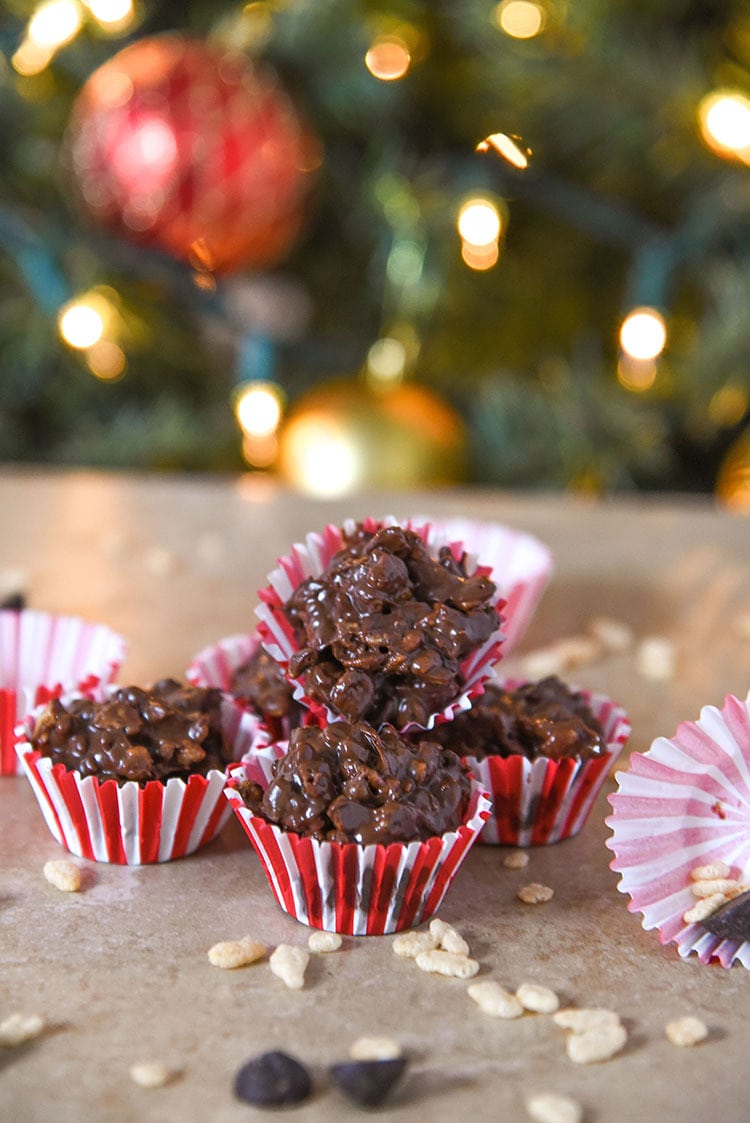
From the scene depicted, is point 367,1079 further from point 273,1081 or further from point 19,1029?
point 19,1029

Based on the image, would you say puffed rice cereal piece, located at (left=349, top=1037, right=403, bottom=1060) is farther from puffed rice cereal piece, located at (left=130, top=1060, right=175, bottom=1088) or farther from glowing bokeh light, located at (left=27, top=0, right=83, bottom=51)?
glowing bokeh light, located at (left=27, top=0, right=83, bottom=51)

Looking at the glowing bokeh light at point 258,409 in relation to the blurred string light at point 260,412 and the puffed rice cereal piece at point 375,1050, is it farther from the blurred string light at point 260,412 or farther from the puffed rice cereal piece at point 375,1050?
the puffed rice cereal piece at point 375,1050

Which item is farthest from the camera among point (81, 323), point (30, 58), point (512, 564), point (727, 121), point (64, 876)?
point (81, 323)

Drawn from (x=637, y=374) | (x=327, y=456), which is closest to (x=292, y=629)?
(x=327, y=456)

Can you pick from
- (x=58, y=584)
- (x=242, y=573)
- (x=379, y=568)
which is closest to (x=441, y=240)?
(x=242, y=573)

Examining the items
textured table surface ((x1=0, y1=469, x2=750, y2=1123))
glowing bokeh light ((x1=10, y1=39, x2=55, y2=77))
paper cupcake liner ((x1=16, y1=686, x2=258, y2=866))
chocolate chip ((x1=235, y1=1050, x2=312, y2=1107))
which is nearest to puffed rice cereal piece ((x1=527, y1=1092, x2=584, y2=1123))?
textured table surface ((x1=0, y1=469, x2=750, y2=1123))

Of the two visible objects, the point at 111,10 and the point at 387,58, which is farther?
the point at 387,58

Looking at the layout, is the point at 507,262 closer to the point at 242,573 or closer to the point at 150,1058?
the point at 242,573
